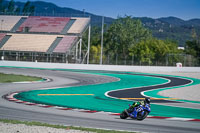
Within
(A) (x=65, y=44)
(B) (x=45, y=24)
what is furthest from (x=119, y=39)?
(A) (x=65, y=44)

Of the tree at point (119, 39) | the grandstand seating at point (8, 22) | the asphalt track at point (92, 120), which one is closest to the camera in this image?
the asphalt track at point (92, 120)

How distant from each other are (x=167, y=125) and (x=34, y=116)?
484cm

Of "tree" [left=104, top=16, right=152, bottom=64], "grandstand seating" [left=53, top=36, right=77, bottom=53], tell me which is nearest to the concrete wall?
"grandstand seating" [left=53, top=36, right=77, bottom=53]

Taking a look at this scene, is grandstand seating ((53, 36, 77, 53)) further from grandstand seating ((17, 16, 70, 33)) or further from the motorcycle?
the motorcycle

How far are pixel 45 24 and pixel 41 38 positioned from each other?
5204 mm

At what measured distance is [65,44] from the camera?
55.4m

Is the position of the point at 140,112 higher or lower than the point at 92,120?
higher

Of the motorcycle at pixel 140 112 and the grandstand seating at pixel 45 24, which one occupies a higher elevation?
the grandstand seating at pixel 45 24

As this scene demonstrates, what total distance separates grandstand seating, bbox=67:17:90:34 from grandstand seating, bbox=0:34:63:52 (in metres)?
3.33

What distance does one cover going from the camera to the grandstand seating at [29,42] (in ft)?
182

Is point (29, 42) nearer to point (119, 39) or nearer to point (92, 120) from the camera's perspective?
point (119, 39)

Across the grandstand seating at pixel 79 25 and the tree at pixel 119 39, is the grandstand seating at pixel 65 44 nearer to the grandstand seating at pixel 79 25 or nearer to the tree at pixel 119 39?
the grandstand seating at pixel 79 25

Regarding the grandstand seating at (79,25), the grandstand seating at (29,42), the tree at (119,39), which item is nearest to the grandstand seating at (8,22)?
the grandstand seating at (29,42)

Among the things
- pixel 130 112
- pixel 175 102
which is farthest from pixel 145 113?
pixel 175 102
